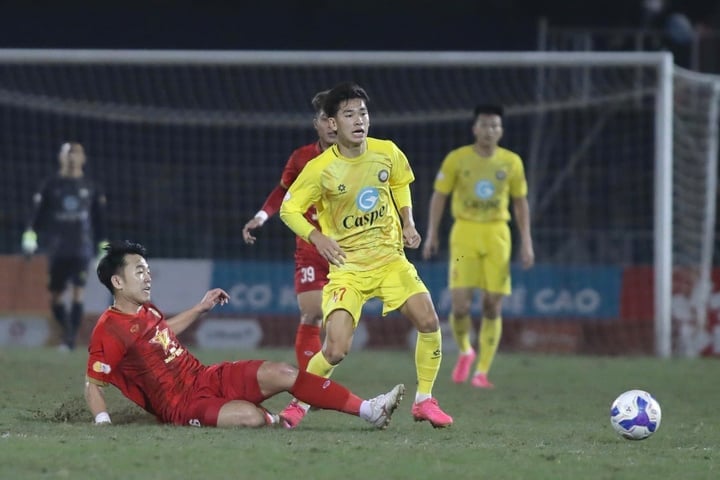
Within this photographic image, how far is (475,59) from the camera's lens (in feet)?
49.0

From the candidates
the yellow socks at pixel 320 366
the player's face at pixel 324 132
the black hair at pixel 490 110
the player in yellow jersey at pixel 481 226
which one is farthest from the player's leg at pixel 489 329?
the yellow socks at pixel 320 366

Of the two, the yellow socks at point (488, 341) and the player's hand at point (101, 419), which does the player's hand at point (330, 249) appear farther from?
the yellow socks at point (488, 341)

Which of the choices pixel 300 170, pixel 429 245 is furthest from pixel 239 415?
pixel 429 245

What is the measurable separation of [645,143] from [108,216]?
320 inches

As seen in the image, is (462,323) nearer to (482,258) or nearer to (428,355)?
(482,258)

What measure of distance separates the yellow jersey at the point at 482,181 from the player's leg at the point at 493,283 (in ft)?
0.59

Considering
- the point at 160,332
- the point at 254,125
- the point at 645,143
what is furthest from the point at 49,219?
the point at 645,143

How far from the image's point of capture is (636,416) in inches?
286

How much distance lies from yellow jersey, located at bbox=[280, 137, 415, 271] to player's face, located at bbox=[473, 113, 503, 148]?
373 centimetres

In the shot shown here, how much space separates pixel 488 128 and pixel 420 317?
413 cm

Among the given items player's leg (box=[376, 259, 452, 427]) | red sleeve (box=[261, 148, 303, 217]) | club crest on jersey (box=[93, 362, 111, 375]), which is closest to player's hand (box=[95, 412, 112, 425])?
club crest on jersey (box=[93, 362, 111, 375])

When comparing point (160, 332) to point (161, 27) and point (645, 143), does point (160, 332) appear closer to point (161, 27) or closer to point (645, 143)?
point (645, 143)

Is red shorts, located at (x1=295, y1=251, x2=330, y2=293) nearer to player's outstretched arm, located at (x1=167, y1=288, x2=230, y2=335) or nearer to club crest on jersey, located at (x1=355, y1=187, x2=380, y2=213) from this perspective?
club crest on jersey, located at (x1=355, y1=187, x2=380, y2=213)

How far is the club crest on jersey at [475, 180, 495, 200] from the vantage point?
11.8 m
